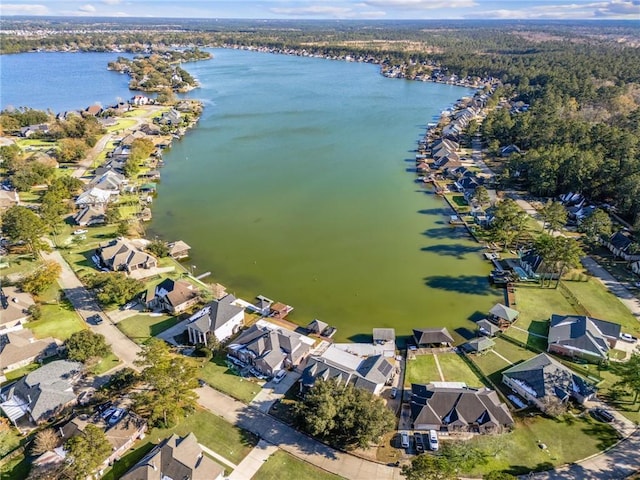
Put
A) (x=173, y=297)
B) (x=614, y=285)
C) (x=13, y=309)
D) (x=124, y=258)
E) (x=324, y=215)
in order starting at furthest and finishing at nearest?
1. (x=324, y=215)
2. (x=124, y=258)
3. (x=614, y=285)
4. (x=173, y=297)
5. (x=13, y=309)

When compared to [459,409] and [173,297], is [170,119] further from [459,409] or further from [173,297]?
[459,409]

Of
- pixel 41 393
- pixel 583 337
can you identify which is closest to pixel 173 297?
pixel 41 393

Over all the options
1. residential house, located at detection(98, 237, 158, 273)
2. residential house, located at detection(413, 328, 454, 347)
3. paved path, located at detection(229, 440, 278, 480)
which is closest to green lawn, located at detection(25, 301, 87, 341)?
residential house, located at detection(98, 237, 158, 273)

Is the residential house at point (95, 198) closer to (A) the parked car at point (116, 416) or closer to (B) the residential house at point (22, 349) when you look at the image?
(B) the residential house at point (22, 349)

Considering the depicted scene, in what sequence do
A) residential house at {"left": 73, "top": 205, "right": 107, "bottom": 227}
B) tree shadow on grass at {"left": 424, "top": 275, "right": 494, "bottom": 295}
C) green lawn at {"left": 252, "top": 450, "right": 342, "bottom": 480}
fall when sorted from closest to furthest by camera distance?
green lawn at {"left": 252, "top": 450, "right": 342, "bottom": 480}
tree shadow on grass at {"left": 424, "top": 275, "right": 494, "bottom": 295}
residential house at {"left": 73, "top": 205, "right": 107, "bottom": 227}

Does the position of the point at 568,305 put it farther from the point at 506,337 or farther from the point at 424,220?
the point at 424,220

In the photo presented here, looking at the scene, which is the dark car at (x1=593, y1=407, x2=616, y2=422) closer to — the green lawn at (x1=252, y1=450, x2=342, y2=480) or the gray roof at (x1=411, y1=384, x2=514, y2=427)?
the gray roof at (x1=411, y1=384, x2=514, y2=427)
